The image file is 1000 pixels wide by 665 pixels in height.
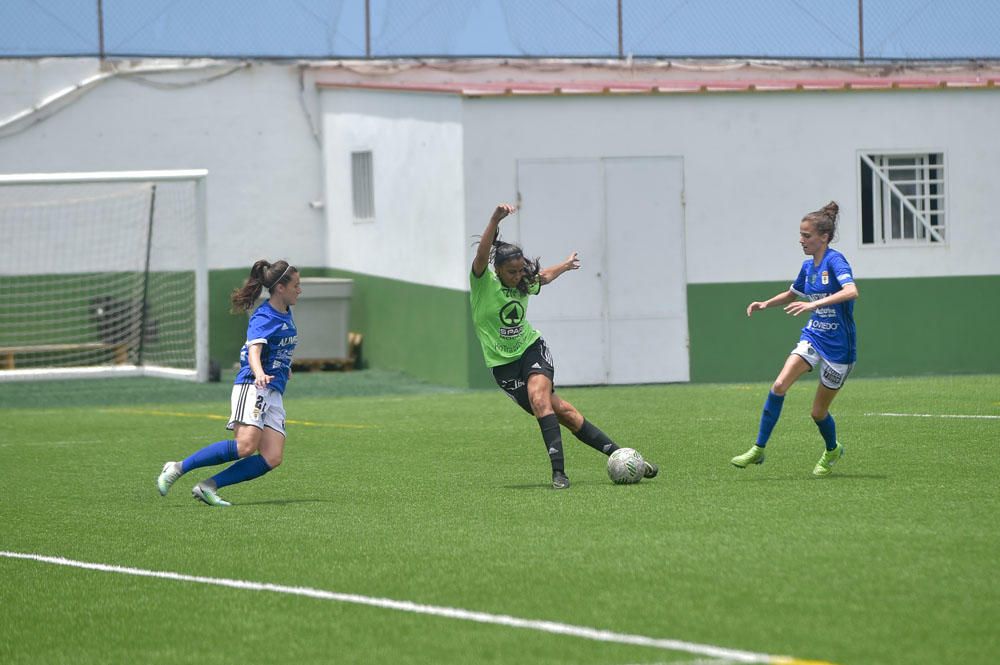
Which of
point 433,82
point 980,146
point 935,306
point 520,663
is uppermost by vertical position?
point 433,82

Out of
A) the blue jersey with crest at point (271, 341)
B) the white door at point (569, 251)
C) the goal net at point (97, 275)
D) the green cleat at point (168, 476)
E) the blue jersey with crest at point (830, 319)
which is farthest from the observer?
the goal net at point (97, 275)

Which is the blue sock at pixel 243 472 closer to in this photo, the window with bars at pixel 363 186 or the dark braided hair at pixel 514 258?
the dark braided hair at pixel 514 258

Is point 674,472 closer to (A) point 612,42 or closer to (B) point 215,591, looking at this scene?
(B) point 215,591

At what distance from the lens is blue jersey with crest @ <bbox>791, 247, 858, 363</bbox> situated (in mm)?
11531

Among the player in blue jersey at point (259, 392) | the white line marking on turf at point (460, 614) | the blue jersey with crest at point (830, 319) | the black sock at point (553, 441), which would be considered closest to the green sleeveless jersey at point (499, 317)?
the black sock at point (553, 441)

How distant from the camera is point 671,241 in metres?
20.4

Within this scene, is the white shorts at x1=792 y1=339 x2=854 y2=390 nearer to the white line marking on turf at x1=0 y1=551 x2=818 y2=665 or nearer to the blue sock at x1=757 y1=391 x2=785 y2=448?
the blue sock at x1=757 y1=391 x2=785 y2=448

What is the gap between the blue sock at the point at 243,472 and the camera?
11.1 meters

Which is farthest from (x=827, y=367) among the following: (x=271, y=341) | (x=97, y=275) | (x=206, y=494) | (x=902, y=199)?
(x=97, y=275)

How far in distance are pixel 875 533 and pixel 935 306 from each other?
12.5 m

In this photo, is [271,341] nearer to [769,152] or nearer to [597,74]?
[769,152]

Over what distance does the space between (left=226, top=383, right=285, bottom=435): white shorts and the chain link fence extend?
1400 centimetres

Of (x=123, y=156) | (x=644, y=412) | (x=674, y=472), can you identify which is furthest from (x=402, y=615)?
(x=123, y=156)

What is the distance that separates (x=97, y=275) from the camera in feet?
78.2
